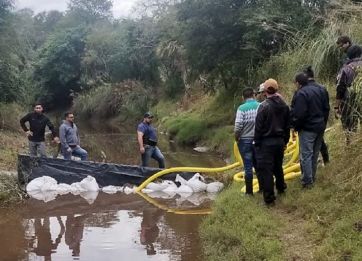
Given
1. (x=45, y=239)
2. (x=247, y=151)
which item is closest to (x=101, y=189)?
(x=45, y=239)

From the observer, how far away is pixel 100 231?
8.97 meters

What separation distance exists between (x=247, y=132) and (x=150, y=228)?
2.35 metres

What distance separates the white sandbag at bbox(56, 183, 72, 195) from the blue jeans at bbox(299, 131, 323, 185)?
5.87m

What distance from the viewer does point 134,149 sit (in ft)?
76.0

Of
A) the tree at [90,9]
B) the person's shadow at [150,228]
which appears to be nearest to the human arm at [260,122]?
the person's shadow at [150,228]

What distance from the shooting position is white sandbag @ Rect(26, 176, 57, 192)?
1173 centimetres

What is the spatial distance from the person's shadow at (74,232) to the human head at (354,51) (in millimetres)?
4926

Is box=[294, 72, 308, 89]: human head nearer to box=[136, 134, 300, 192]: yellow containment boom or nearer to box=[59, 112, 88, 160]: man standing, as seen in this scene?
box=[136, 134, 300, 192]: yellow containment boom

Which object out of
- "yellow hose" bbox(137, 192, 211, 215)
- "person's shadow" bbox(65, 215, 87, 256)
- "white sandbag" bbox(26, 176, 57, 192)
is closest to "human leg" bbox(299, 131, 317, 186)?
"yellow hose" bbox(137, 192, 211, 215)

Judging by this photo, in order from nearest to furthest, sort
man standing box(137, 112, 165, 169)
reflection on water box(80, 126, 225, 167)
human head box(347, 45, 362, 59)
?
human head box(347, 45, 362, 59)
man standing box(137, 112, 165, 169)
reflection on water box(80, 126, 225, 167)

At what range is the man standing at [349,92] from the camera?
7.79 m

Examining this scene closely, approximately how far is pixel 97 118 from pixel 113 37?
29.3ft

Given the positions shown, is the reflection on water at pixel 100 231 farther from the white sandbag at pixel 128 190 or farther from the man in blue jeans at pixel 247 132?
the man in blue jeans at pixel 247 132

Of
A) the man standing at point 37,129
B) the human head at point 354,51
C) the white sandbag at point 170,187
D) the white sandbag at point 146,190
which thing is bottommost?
the white sandbag at point 146,190
